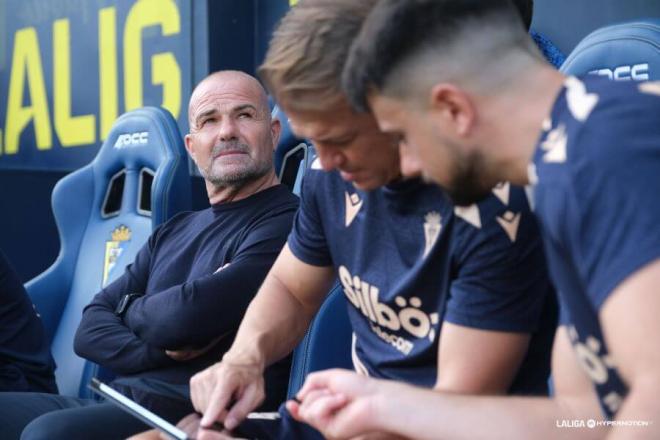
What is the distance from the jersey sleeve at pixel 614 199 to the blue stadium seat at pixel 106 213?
1.74 meters

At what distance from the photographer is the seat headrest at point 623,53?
4.36 ft

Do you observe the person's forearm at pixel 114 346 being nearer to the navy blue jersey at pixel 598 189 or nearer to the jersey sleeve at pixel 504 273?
the jersey sleeve at pixel 504 273

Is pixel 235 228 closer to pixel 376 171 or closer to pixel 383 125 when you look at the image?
pixel 376 171

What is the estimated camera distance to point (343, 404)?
3.07ft

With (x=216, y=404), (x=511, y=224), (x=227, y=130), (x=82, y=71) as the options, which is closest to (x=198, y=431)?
(x=216, y=404)

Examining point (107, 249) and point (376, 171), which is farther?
point (107, 249)

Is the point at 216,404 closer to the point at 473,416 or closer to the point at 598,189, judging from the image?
the point at 473,416

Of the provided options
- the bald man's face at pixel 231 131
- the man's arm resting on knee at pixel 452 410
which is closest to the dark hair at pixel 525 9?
the man's arm resting on knee at pixel 452 410

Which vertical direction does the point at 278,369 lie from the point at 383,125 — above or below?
below

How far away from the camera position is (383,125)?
0.87 metres

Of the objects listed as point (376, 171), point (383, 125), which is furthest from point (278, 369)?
point (383, 125)

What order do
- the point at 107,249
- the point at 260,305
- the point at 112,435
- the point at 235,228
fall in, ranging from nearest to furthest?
1. the point at 260,305
2. the point at 112,435
3. the point at 235,228
4. the point at 107,249

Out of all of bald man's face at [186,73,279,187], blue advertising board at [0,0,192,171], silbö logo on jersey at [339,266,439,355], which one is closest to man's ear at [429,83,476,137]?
silbö logo on jersey at [339,266,439,355]

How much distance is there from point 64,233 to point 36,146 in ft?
5.19
